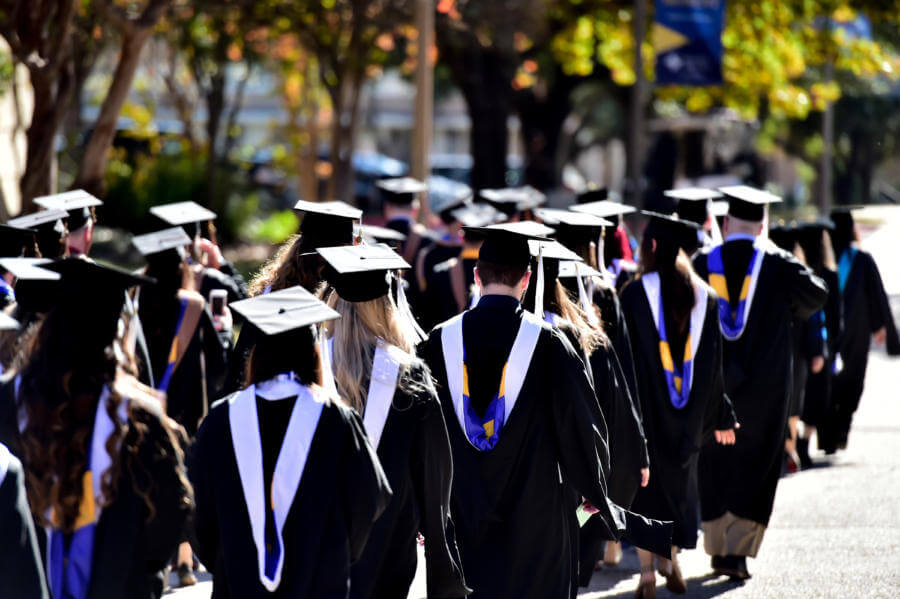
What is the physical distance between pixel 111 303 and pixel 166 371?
3.22 metres

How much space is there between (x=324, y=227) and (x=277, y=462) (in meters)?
2.53

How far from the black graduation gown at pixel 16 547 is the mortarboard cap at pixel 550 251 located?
2.80m

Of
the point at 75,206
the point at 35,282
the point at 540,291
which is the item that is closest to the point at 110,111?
the point at 75,206

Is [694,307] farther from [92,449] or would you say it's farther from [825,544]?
[92,449]

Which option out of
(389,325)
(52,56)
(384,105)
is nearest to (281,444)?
(389,325)

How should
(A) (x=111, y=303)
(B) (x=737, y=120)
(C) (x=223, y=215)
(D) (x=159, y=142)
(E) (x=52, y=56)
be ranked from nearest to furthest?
(A) (x=111, y=303), (E) (x=52, y=56), (C) (x=223, y=215), (D) (x=159, y=142), (B) (x=737, y=120)

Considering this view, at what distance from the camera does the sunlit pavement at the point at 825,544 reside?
21.9ft

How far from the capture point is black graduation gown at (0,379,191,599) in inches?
131

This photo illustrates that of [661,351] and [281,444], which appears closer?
[281,444]

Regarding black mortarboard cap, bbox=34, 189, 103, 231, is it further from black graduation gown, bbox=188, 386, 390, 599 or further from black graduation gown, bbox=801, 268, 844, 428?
black graduation gown, bbox=801, 268, 844, 428

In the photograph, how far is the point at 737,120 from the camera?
3344cm

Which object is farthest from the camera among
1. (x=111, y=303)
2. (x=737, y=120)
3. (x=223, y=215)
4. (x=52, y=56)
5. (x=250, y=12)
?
(x=737, y=120)

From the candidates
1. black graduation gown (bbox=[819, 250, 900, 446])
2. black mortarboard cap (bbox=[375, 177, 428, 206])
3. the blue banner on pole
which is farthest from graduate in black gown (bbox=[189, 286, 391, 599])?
the blue banner on pole

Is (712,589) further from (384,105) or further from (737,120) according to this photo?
(384,105)
